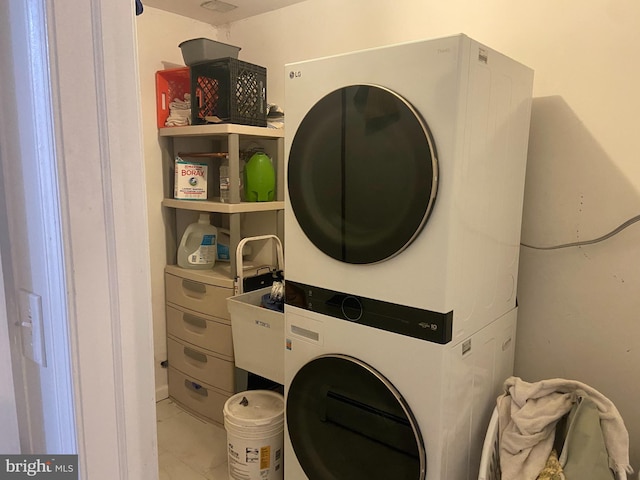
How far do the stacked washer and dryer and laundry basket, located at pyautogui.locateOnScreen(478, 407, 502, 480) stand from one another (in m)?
0.07

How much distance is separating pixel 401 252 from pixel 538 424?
2.19ft

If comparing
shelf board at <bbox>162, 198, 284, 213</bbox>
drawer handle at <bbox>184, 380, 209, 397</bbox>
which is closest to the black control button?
shelf board at <bbox>162, 198, 284, 213</bbox>

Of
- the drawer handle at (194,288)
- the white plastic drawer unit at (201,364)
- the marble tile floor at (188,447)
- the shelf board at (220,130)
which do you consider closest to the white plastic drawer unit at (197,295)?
the drawer handle at (194,288)

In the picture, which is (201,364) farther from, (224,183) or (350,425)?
(350,425)

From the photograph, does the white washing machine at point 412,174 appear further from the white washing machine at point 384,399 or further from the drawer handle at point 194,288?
the drawer handle at point 194,288

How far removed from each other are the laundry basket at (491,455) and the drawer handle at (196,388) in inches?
61.6

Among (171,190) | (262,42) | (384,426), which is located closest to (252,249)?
(171,190)

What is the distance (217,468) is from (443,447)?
1248 millimetres

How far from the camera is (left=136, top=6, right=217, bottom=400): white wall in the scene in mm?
2537

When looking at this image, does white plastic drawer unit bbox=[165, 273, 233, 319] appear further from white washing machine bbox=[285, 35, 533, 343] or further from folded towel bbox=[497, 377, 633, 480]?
folded towel bbox=[497, 377, 633, 480]

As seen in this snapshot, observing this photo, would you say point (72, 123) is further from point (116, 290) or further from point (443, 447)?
point (443, 447)

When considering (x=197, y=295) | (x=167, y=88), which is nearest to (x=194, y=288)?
(x=197, y=295)

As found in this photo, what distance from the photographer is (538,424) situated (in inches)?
54.4

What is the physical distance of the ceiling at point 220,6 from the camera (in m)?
2.41
